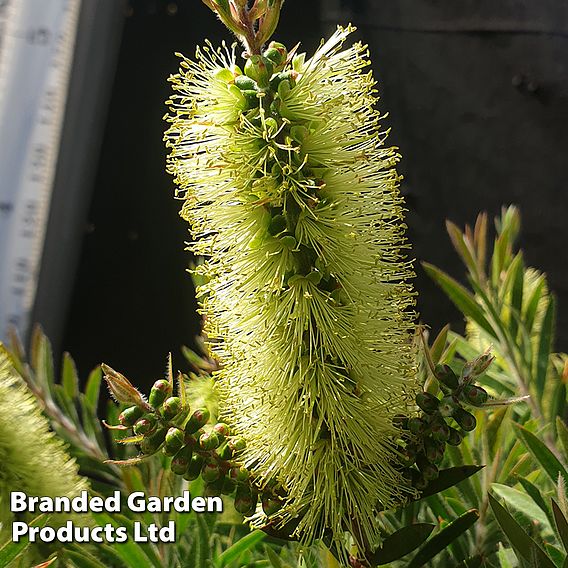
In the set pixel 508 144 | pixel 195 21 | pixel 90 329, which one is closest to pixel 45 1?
pixel 195 21

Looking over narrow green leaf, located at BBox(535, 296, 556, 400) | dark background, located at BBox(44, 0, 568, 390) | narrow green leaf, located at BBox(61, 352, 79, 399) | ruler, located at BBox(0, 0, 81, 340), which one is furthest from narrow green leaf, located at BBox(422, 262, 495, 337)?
ruler, located at BBox(0, 0, 81, 340)

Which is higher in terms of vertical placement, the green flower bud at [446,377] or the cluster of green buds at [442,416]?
the green flower bud at [446,377]

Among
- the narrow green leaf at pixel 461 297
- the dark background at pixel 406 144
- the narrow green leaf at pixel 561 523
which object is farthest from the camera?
the dark background at pixel 406 144

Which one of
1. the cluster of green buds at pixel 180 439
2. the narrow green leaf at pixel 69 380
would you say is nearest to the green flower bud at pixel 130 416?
the cluster of green buds at pixel 180 439

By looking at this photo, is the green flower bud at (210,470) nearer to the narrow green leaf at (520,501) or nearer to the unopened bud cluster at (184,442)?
the unopened bud cluster at (184,442)

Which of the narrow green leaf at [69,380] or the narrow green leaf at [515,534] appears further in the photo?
the narrow green leaf at [69,380]

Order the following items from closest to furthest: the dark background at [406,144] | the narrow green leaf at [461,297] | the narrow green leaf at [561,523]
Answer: the narrow green leaf at [561,523] < the narrow green leaf at [461,297] < the dark background at [406,144]
